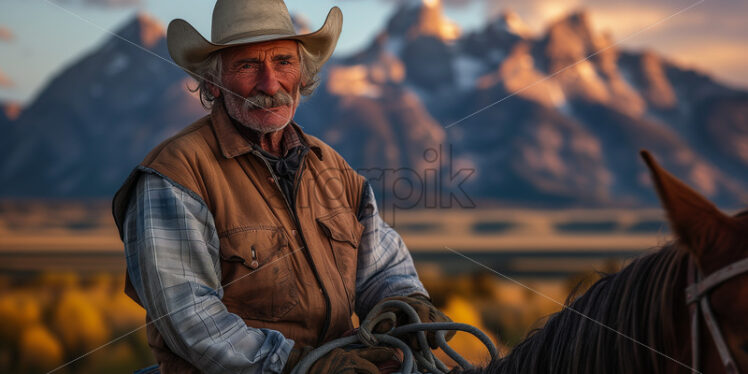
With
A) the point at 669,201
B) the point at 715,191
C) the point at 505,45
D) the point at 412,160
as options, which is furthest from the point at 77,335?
the point at 505,45

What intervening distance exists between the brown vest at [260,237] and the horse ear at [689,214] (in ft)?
5.02

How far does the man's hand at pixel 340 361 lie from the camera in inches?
84.4

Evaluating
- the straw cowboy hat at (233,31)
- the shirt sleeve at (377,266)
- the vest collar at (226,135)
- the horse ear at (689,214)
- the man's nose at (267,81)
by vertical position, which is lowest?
the shirt sleeve at (377,266)

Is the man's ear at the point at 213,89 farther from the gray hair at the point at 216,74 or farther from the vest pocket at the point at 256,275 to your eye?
the vest pocket at the point at 256,275

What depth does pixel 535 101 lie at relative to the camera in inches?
3716

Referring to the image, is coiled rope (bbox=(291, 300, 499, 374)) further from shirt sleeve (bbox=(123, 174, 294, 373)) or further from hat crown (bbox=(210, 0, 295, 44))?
hat crown (bbox=(210, 0, 295, 44))

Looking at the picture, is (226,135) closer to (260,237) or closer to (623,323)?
(260,237)

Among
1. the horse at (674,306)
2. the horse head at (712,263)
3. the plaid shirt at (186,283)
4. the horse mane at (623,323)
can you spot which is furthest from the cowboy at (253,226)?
the horse head at (712,263)

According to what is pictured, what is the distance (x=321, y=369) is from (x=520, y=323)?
12245 mm

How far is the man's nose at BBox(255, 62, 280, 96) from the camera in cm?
270

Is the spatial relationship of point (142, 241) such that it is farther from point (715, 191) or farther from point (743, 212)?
point (715, 191)

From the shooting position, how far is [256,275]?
234 centimetres

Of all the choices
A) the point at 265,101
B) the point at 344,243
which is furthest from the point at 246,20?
the point at 344,243

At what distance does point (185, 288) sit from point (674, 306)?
156cm
